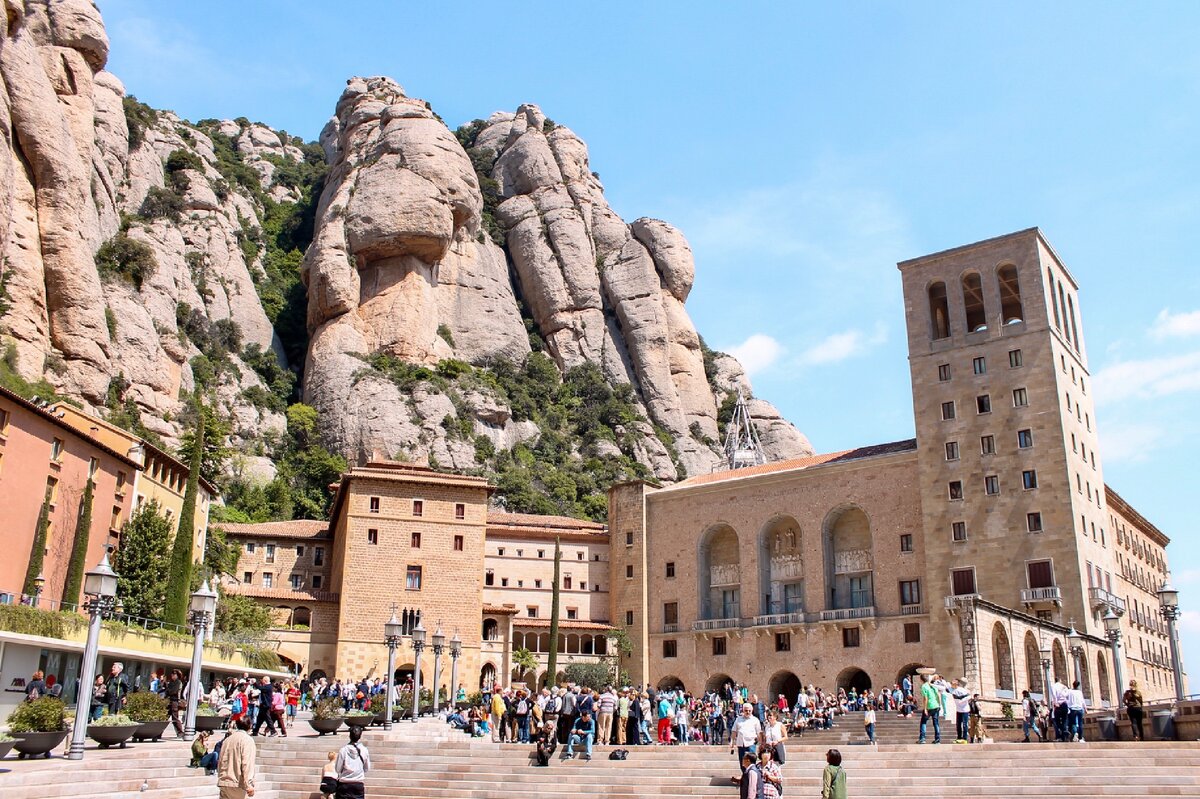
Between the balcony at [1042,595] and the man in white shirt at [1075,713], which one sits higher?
the balcony at [1042,595]

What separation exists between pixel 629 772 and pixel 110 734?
29.2ft

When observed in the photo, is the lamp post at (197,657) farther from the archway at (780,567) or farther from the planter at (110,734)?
the archway at (780,567)

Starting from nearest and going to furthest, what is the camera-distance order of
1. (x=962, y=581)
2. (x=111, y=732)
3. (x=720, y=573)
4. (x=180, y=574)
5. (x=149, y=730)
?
(x=111, y=732) → (x=149, y=730) → (x=180, y=574) → (x=962, y=581) → (x=720, y=573)

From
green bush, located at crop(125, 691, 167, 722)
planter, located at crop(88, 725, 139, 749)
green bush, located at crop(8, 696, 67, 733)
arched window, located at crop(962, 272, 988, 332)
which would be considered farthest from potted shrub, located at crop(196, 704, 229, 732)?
arched window, located at crop(962, 272, 988, 332)

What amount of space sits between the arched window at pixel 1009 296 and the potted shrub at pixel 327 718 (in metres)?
35.8

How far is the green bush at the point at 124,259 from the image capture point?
2336 inches

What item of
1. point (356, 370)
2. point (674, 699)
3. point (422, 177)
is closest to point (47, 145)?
point (356, 370)

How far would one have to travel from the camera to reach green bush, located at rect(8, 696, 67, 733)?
16047 mm

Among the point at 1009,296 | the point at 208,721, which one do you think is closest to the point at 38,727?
the point at 208,721

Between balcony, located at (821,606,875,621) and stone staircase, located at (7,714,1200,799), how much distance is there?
2880 centimetres

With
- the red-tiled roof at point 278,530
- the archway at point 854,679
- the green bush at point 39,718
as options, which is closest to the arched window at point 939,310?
the archway at point 854,679

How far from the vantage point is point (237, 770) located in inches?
454

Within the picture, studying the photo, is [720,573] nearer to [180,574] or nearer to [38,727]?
[180,574]

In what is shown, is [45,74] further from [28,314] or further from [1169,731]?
[1169,731]
